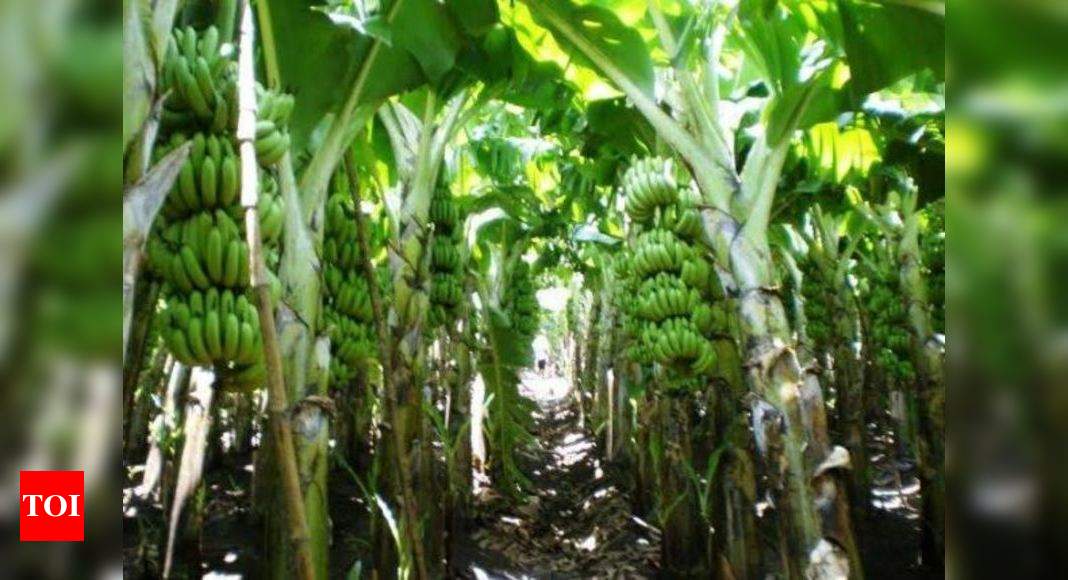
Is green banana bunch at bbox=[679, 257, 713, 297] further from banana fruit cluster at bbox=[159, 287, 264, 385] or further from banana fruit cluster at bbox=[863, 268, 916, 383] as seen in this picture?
banana fruit cluster at bbox=[863, 268, 916, 383]

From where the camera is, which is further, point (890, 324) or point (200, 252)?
point (890, 324)

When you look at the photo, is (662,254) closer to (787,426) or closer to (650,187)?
(650,187)

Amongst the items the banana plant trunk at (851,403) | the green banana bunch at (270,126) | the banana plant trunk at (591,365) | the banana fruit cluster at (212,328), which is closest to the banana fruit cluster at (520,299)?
the banana plant trunk at (591,365)

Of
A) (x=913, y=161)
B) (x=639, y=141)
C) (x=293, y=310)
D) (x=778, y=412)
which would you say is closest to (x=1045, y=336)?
(x=293, y=310)

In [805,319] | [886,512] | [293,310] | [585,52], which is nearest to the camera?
[293,310]

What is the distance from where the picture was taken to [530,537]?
16.0ft

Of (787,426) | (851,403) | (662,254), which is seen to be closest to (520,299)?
(851,403)

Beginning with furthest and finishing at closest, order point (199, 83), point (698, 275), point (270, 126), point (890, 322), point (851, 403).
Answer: point (890, 322) → point (851, 403) → point (698, 275) → point (270, 126) → point (199, 83)

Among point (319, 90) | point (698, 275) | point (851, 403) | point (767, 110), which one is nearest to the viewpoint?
point (319, 90)

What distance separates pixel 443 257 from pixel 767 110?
1672 mm

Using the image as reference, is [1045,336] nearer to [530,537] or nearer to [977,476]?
[977,476]

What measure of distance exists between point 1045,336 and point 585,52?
260 cm

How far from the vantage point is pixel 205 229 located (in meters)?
1.48

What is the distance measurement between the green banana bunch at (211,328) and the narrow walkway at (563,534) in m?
2.96
